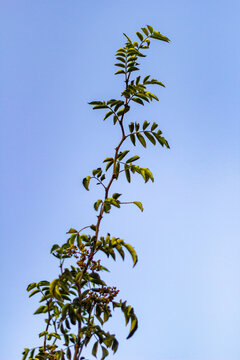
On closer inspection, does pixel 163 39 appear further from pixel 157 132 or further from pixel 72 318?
pixel 72 318

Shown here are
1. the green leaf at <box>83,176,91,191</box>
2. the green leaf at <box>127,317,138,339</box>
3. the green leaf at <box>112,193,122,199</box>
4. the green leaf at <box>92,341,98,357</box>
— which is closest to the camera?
the green leaf at <box>127,317,138,339</box>

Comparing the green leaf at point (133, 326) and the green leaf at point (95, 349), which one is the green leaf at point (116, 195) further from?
the green leaf at point (95, 349)

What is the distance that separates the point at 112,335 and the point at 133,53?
2.50m

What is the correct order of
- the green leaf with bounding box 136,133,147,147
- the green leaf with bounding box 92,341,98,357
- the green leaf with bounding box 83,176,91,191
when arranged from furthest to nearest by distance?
the green leaf with bounding box 136,133,147,147
the green leaf with bounding box 83,176,91,191
the green leaf with bounding box 92,341,98,357

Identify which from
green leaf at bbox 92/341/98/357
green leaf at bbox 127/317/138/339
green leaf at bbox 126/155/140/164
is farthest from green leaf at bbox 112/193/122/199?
green leaf at bbox 92/341/98/357

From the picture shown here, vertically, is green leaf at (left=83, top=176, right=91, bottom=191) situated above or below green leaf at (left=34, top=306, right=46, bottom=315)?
above

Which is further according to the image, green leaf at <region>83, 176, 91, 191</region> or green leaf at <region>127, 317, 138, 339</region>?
green leaf at <region>83, 176, 91, 191</region>

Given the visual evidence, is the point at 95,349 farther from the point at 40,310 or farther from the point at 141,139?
the point at 141,139

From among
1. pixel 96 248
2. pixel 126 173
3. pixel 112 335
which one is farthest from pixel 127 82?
pixel 112 335

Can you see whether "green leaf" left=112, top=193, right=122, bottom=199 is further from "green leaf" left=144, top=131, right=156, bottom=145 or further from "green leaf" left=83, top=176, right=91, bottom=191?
"green leaf" left=144, top=131, right=156, bottom=145

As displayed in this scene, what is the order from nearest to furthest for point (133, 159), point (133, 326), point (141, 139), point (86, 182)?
point (133, 326), point (86, 182), point (133, 159), point (141, 139)

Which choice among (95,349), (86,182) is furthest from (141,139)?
(95,349)

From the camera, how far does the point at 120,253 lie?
3.06 meters

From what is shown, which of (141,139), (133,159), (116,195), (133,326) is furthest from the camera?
(141,139)
